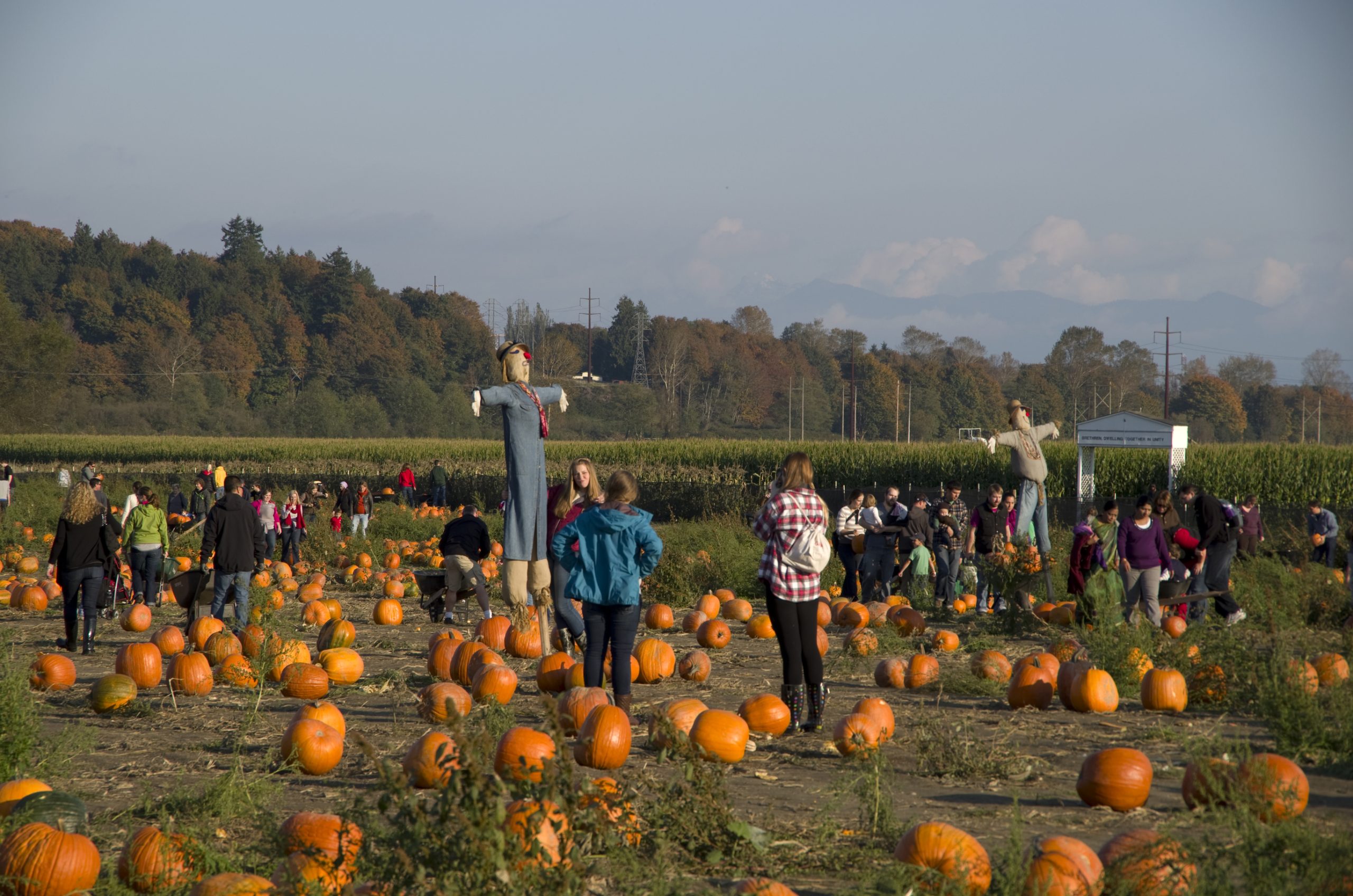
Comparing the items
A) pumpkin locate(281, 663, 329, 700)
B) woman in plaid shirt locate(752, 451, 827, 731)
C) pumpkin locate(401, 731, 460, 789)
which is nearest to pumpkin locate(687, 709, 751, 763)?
woman in plaid shirt locate(752, 451, 827, 731)

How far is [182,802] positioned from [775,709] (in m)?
2.92

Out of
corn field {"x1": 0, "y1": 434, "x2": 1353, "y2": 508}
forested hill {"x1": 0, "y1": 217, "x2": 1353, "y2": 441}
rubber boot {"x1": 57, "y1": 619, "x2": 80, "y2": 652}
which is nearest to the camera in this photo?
rubber boot {"x1": 57, "y1": 619, "x2": 80, "y2": 652}

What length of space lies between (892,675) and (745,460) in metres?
35.5

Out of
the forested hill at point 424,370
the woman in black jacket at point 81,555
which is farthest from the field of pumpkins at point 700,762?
the forested hill at point 424,370

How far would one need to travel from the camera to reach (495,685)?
6.93m

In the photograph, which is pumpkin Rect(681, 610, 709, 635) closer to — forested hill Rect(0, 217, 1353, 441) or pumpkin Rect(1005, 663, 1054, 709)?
pumpkin Rect(1005, 663, 1054, 709)

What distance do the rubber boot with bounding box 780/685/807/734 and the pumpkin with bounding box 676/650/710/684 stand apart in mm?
Answer: 1770

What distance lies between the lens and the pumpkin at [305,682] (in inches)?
295

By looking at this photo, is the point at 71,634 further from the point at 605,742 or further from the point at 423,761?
the point at 605,742

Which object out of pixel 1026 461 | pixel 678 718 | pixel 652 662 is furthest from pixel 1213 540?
pixel 678 718

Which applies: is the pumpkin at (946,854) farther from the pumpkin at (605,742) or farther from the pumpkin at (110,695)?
the pumpkin at (110,695)

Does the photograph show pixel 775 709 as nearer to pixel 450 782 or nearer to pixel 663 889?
pixel 663 889

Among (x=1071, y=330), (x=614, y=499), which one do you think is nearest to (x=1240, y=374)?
(x=1071, y=330)

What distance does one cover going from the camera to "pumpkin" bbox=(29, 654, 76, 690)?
7586 mm
